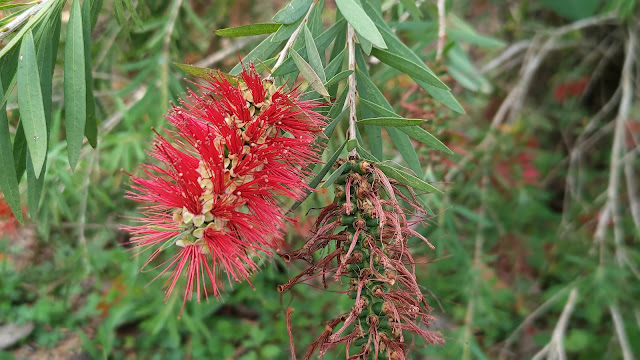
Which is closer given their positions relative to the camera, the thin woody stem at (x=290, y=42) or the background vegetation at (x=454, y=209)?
the thin woody stem at (x=290, y=42)

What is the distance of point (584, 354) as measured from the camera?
2.61 m

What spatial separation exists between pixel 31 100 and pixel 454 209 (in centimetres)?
165

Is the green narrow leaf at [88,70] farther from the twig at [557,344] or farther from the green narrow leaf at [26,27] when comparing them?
the twig at [557,344]

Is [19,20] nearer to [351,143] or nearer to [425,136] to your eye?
[351,143]

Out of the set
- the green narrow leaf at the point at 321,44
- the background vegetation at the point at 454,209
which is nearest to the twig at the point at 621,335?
the background vegetation at the point at 454,209

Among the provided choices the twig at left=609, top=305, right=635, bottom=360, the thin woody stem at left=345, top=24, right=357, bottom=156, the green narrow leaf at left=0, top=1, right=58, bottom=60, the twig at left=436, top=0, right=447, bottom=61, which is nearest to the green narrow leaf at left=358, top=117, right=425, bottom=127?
the thin woody stem at left=345, top=24, right=357, bottom=156

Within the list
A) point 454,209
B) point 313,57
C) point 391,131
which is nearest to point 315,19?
point 313,57

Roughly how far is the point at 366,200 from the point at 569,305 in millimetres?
1517

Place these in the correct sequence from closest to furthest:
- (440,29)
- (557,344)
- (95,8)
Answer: (95,8) → (440,29) → (557,344)

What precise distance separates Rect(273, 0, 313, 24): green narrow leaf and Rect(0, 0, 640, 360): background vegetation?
2.08 feet

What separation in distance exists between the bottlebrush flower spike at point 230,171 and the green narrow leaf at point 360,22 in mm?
155

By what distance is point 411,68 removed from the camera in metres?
0.97

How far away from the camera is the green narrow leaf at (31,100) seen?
0.90m

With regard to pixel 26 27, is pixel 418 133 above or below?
below
